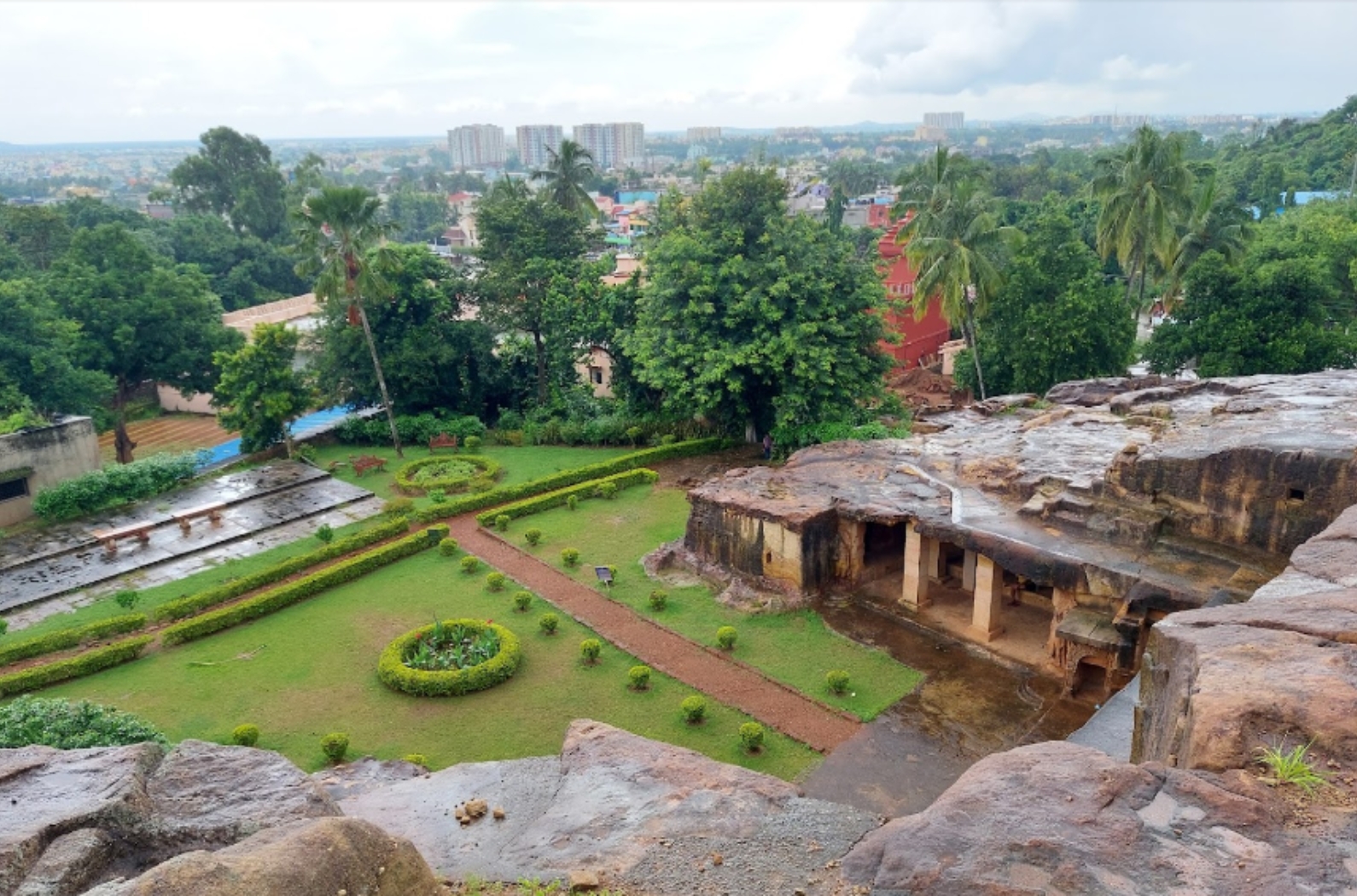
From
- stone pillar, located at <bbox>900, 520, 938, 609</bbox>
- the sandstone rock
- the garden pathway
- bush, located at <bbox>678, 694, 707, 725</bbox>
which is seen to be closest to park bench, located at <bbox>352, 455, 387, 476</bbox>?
the garden pathway

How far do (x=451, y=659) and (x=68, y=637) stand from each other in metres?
7.73

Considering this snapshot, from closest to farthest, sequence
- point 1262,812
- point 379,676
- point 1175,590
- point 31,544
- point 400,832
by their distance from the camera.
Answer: point 1262,812, point 400,832, point 1175,590, point 379,676, point 31,544

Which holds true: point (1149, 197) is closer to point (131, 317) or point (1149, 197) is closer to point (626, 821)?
point (626, 821)

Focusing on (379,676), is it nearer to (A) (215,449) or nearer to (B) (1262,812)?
(B) (1262,812)

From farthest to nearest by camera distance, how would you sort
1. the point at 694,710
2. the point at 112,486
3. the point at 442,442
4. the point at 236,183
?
the point at 236,183 < the point at 442,442 < the point at 112,486 < the point at 694,710

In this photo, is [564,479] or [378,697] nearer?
Answer: [378,697]

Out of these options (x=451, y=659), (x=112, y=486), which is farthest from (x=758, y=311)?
(x=112, y=486)

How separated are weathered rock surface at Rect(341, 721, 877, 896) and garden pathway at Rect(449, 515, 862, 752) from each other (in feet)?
17.2

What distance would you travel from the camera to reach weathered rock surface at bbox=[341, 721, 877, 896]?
25.6ft

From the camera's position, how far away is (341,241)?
28.1 metres

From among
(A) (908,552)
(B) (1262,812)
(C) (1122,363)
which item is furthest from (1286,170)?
(B) (1262,812)

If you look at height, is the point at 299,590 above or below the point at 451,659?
above

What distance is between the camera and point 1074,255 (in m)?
30.2

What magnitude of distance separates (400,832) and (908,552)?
12.4m
